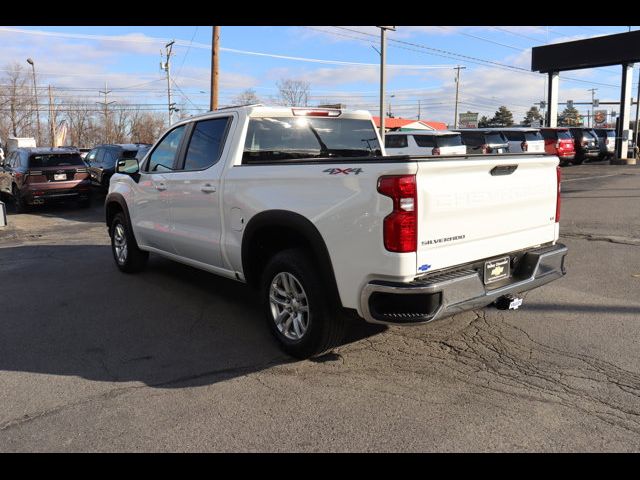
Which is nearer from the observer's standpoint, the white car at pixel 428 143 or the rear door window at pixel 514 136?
the white car at pixel 428 143

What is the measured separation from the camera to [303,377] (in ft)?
13.2

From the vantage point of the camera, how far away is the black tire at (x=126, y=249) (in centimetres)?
714

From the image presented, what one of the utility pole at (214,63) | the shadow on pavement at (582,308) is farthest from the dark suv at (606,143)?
the shadow on pavement at (582,308)

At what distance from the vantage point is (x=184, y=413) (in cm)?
352

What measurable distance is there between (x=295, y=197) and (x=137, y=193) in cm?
332

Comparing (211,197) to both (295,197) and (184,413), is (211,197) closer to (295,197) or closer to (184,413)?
(295,197)

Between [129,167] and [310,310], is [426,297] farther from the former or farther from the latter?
[129,167]

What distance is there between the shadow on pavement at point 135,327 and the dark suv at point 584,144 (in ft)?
81.9

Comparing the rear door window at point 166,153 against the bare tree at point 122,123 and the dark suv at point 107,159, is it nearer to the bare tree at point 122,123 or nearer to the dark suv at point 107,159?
the dark suv at point 107,159

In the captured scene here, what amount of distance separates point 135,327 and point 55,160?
11.3 metres

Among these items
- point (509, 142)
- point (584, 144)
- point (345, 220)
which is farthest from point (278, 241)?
point (584, 144)

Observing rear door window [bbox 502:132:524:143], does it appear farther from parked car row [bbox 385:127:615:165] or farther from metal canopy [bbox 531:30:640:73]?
metal canopy [bbox 531:30:640:73]

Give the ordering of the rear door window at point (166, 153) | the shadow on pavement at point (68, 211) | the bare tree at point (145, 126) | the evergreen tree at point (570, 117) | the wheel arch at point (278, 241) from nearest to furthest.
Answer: the wheel arch at point (278, 241) → the rear door window at point (166, 153) → the shadow on pavement at point (68, 211) → the bare tree at point (145, 126) → the evergreen tree at point (570, 117)

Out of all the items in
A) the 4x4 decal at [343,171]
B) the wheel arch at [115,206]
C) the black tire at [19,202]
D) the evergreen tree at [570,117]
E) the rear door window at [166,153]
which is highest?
the evergreen tree at [570,117]
